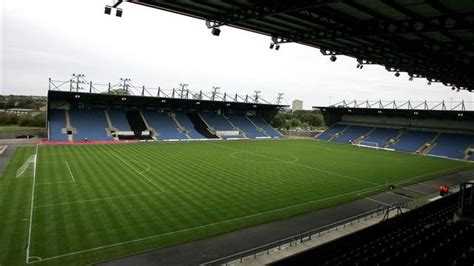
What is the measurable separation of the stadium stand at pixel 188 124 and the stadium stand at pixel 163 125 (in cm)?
164

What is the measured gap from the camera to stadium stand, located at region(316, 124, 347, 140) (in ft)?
241

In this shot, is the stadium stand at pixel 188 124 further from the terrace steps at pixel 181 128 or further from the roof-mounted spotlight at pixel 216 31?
the roof-mounted spotlight at pixel 216 31

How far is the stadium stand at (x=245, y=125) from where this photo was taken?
6969 cm

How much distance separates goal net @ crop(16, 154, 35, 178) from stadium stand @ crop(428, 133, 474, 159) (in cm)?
5726

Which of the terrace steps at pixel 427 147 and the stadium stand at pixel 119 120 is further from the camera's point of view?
the stadium stand at pixel 119 120

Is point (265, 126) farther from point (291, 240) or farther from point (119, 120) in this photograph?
point (291, 240)

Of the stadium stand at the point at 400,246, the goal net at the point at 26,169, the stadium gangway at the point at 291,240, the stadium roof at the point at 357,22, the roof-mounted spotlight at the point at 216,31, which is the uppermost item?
the stadium roof at the point at 357,22

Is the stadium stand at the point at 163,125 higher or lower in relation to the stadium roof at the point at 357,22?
lower

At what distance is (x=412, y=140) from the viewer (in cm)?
6069

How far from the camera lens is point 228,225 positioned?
18.3 meters

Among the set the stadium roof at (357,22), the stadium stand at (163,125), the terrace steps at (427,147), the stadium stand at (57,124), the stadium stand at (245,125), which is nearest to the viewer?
the stadium roof at (357,22)

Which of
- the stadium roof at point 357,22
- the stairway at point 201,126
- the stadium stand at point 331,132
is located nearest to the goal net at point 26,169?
the stadium roof at point 357,22

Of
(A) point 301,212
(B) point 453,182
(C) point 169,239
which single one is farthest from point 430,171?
(C) point 169,239

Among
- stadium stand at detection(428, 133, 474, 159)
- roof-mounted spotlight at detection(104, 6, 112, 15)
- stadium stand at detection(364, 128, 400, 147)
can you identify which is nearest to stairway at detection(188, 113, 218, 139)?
stadium stand at detection(364, 128, 400, 147)
